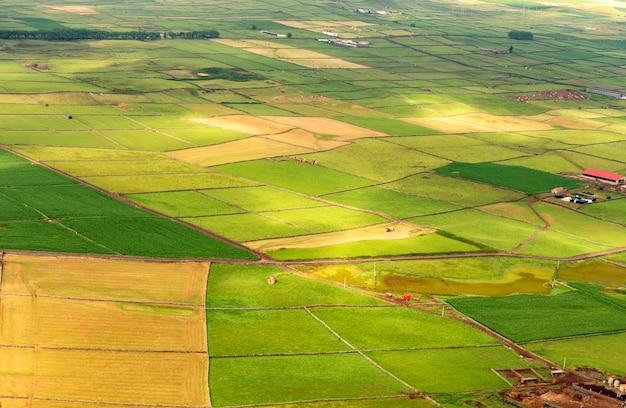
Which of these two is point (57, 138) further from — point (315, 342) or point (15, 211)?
point (315, 342)

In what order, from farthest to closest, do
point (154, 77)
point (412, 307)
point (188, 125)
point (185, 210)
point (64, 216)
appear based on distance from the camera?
point (154, 77), point (188, 125), point (185, 210), point (64, 216), point (412, 307)

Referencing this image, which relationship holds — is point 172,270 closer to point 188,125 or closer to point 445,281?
point 445,281

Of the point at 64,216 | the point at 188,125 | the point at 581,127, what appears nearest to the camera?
the point at 64,216

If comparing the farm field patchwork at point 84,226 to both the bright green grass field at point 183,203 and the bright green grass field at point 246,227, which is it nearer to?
the bright green grass field at point 246,227

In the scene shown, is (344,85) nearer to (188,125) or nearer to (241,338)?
(188,125)

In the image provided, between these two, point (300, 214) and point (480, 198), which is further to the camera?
point (480, 198)

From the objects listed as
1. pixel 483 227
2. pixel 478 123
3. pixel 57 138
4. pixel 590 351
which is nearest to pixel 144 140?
pixel 57 138

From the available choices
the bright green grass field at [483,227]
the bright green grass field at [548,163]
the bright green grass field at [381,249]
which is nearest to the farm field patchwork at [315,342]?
the bright green grass field at [381,249]

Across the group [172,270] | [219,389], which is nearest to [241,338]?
[219,389]
